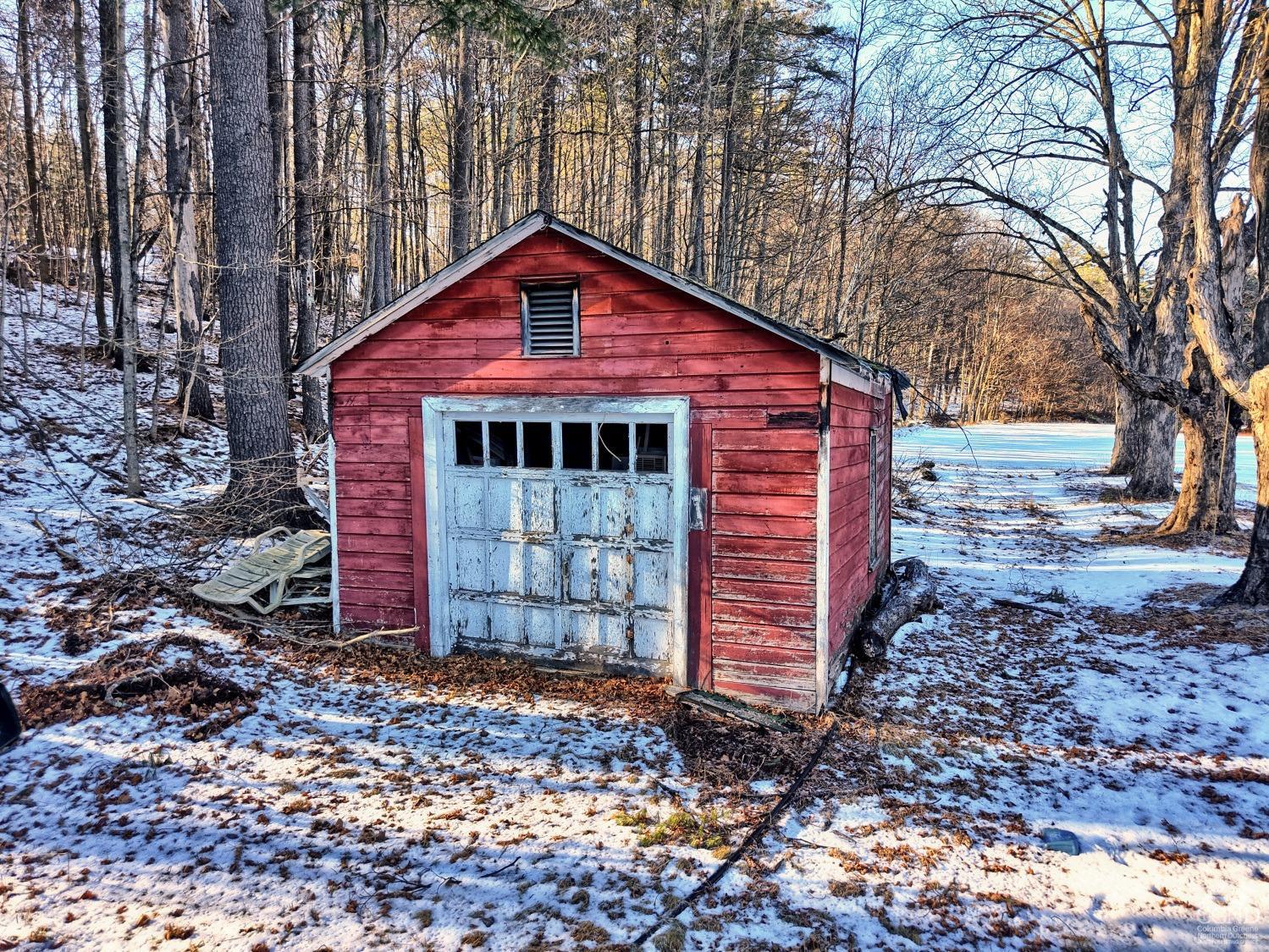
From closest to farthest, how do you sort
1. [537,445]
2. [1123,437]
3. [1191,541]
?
[537,445] < [1191,541] < [1123,437]

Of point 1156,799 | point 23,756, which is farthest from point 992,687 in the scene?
point 23,756

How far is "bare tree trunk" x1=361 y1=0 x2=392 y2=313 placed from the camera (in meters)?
11.6

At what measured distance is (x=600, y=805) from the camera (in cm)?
449

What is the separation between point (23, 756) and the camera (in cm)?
458

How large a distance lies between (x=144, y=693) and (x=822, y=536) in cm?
579

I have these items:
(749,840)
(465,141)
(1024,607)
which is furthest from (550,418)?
(465,141)

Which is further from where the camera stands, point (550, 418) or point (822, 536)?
point (550, 418)

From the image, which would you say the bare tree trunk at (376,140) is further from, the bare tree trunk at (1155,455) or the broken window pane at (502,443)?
the bare tree trunk at (1155,455)

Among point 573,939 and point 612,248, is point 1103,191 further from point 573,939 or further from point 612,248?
point 573,939

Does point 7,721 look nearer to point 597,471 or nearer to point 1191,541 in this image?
point 597,471

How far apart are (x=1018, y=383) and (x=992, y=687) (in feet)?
148

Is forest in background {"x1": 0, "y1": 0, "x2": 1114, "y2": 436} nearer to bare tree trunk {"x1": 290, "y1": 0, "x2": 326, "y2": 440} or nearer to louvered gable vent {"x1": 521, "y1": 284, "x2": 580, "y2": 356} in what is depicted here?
bare tree trunk {"x1": 290, "y1": 0, "x2": 326, "y2": 440}

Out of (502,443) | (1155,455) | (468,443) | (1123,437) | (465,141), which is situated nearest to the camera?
(502,443)

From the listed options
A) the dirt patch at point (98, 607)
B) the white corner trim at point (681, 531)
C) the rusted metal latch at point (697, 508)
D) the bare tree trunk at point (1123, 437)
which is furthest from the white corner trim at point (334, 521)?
the bare tree trunk at point (1123, 437)
